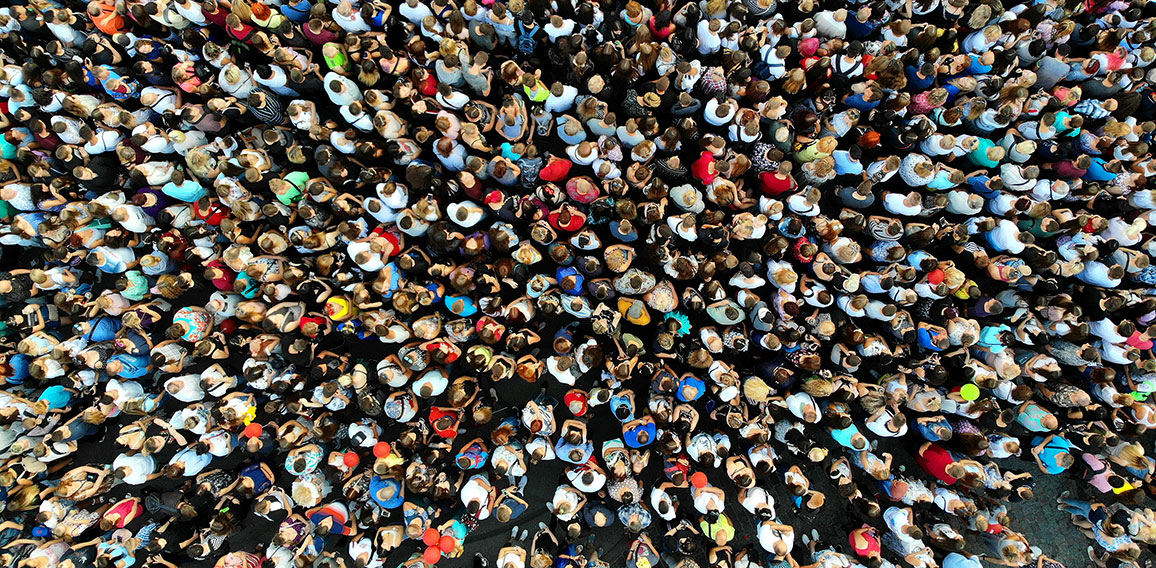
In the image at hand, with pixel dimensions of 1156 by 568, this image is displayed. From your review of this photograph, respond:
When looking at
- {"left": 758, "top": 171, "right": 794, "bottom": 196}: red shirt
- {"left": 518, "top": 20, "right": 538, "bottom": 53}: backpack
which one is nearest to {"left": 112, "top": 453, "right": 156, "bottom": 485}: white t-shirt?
{"left": 518, "top": 20, "right": 538, "bottom": 53}: backpack

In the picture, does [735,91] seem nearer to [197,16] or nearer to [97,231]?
[197,16]

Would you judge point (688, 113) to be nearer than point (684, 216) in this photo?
No

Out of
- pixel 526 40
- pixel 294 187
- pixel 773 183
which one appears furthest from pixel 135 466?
pixel 773 183

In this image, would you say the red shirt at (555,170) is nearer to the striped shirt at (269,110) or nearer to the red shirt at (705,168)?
the red shirt at (705,168)

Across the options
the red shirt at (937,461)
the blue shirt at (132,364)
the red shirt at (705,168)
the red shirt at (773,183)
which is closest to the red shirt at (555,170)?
the red shirt at (705,168)

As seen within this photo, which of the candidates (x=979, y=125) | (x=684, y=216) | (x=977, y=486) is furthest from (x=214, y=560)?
(x=979, y=125)

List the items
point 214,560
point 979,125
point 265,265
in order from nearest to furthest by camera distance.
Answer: point 265,265, point 979,125, point 214,560
